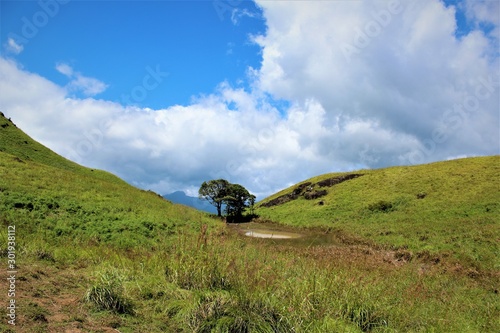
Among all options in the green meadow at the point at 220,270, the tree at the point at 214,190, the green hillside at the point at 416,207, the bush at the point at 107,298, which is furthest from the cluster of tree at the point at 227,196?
the bush at the point at 107,298

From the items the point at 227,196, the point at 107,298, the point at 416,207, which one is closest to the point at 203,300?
the point at 107,298

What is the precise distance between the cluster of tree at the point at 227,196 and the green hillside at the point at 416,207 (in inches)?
319

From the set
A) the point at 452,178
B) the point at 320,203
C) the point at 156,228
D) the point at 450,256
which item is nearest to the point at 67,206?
the point at 156,228

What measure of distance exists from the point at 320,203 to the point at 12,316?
62912 mm

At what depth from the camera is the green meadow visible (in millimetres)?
6727

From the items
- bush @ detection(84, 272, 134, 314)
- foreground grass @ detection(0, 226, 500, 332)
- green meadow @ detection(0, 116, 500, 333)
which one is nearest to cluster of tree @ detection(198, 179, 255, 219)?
green meadow @ detection(0, 116, 500, 333)

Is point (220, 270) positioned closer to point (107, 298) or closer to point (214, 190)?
point (107, 298)

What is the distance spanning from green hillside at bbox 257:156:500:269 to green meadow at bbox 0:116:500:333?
1.16ft

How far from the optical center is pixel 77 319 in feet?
20.1

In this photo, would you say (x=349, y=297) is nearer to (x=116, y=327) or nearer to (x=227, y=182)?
(x=116, y=327)

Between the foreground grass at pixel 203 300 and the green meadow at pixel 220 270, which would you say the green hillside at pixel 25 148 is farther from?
the foreground grass at pixel 203 300

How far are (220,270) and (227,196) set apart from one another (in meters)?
68.6

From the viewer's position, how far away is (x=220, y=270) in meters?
8.23

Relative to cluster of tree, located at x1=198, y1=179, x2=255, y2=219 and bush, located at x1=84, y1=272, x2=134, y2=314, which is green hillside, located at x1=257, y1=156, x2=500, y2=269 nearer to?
cluster of tree, located at x1=198, y1=179, x2=255, y2=219
